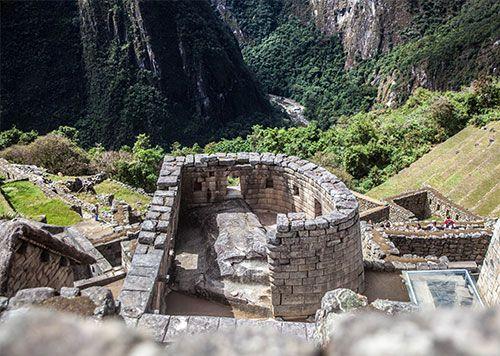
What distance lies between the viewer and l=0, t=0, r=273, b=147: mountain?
90.8m

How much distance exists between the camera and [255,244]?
33.0 ft

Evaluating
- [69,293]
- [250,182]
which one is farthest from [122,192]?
[69,293]

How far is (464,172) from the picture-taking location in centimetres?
3086

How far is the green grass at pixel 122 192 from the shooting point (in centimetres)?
3125

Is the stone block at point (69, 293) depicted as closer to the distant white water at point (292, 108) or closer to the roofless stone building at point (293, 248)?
the roofless stone building at point (293, 248)

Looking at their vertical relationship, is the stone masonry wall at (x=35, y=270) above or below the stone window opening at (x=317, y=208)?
below

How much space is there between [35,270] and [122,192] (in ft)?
81.8

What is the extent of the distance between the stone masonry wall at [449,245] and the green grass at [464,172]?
32.2 ft

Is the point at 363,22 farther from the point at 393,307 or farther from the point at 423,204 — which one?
the point at 393,307

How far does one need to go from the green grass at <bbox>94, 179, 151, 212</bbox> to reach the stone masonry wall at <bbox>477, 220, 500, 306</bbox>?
956 inches

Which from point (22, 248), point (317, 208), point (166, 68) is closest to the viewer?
point (22, 248)

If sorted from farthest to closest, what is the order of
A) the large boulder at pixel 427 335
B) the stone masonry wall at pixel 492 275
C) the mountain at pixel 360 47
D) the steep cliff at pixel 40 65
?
the steep cliff at pixel 40 65 → the mountain at pixel 360 47 → the stone masonry wall at pixel 492 275 → the large boulder at pixel 427 335

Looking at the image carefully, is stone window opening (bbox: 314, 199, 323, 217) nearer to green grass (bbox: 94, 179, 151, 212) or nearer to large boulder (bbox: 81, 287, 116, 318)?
large boulder (bbox: 81, 287, 116, 318)

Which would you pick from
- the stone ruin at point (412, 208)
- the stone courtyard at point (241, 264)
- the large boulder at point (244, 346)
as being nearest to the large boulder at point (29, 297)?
the stone courtyard at point (241, 264)
